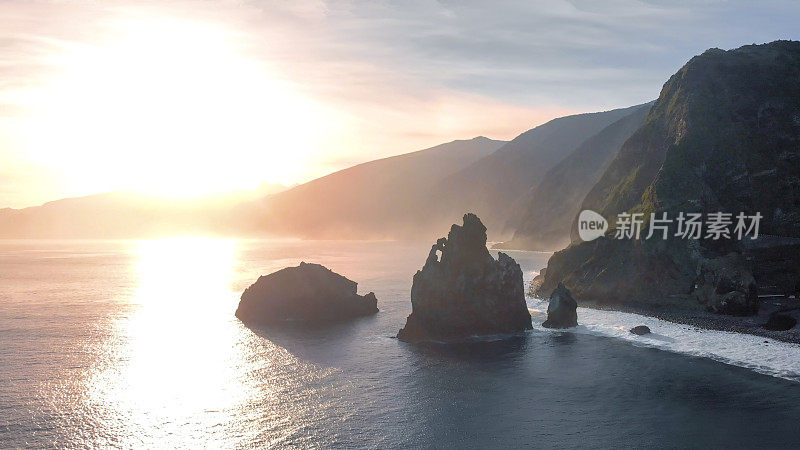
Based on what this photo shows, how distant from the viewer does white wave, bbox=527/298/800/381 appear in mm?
54062

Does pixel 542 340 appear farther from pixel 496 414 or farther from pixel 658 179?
pixel 658 179

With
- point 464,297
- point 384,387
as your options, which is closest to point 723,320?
point 464,297

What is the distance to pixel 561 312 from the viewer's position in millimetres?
74250

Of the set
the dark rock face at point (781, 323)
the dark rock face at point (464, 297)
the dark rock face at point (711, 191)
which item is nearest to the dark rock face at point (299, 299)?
the dark rock face at point (464, 297)

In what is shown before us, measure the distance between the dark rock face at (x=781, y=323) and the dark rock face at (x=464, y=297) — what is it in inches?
1071

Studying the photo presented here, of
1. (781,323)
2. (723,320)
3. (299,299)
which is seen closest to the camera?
(781,323)

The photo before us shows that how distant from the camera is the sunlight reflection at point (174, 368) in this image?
4422 cm

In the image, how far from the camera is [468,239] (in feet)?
238

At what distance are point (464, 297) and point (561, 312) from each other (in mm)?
13654

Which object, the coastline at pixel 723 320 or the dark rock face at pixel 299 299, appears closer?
the coastline at pixel 723 320

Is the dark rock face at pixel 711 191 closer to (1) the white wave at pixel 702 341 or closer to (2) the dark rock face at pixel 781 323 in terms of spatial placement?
(2) the dark rock face at pixel 781 323

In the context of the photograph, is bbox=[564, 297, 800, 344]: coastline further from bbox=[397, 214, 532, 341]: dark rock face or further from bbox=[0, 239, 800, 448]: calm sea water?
bbox=[397, 214, 532, 341]: dark rock face

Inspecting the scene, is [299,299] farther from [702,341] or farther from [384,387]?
[702,341]

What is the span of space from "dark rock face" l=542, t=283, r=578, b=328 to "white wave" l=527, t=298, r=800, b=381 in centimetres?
109
